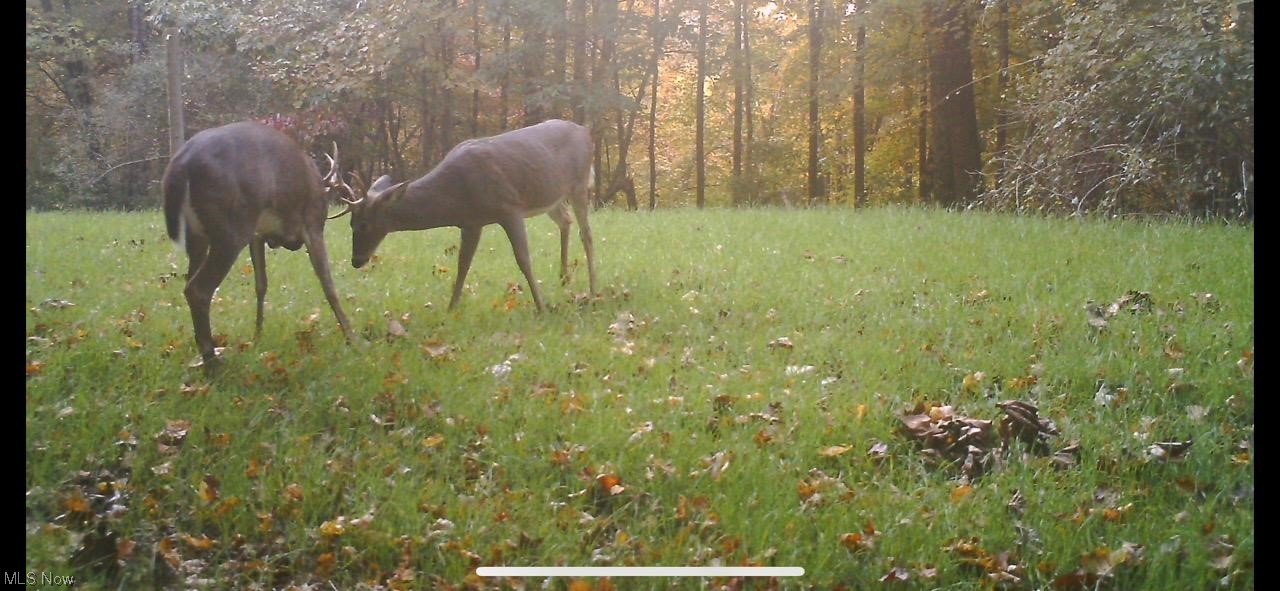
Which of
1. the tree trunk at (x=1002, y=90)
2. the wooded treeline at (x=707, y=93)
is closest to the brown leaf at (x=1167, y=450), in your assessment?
the wooded treeline at (x=707, y=93)

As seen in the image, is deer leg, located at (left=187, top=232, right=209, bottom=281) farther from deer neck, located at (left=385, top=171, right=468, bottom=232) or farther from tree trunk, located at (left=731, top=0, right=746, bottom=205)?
tree trunk, located at (left=731, top=0, right=746, bottom=205)

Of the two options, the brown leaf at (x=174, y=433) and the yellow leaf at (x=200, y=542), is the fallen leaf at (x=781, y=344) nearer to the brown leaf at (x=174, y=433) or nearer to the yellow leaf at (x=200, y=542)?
the brown leaf at (x=174, y=433)

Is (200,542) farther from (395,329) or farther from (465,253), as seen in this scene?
(465,253)

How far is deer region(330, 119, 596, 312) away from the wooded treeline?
0.57 ft

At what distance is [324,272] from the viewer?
3.79 m

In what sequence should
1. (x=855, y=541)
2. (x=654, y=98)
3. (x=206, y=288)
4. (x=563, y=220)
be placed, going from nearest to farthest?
(x=855, y=541), (x=206, y=288), (x=654, y=98), (x=563, y=220)

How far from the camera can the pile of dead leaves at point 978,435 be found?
122 inches

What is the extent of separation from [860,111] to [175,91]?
2.82 meters

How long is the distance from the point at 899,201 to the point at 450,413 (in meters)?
2.81

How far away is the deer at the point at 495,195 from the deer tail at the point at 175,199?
1.89 ft

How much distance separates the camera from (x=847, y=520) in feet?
8.82

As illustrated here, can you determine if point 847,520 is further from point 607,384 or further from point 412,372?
point 412,372

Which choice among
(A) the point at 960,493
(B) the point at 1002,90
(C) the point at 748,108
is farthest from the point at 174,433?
(B) the point at 1002,90
